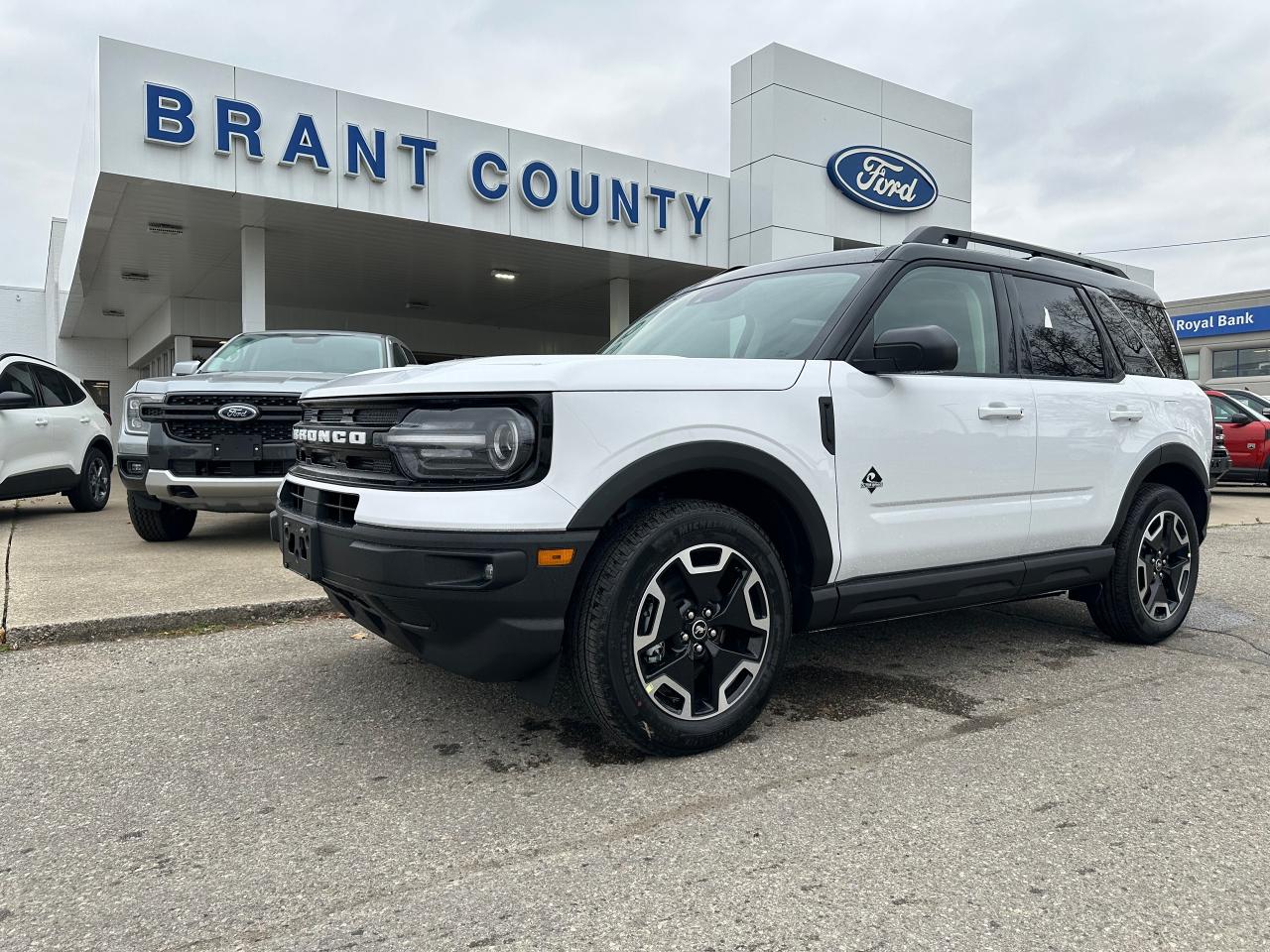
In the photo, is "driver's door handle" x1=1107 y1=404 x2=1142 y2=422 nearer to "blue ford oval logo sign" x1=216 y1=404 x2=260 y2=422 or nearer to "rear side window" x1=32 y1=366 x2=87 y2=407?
"blue ford oval logo sign" x1=216 y1=404 x2=260 y2=422

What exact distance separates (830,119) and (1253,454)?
904 centimetres

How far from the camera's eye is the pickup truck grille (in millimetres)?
6641

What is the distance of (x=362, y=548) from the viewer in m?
2.76

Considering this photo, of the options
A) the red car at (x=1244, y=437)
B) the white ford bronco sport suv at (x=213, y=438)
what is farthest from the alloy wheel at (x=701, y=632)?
the red car at (x=1244, y=437)

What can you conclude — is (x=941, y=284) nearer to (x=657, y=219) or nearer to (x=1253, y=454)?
(x=657, y=219)

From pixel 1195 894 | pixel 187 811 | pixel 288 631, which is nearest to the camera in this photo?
pixel 1195 894

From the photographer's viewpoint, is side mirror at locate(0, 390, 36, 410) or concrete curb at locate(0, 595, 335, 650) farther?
side mirror at locate(0, 390, 36, 410)

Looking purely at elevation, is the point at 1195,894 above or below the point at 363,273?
below

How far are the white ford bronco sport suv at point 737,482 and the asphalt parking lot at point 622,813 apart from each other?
1.24 ft

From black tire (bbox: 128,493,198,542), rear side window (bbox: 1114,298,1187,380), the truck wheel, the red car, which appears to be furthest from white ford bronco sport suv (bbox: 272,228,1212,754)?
the red car

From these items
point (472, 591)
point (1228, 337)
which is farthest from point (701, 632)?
point (1228, 337)

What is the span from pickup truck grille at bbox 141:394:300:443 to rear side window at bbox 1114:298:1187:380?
208 inches

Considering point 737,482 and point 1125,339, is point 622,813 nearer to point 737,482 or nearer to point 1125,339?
point 737,482

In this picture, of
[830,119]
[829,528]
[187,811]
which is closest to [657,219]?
A: [830,119]
